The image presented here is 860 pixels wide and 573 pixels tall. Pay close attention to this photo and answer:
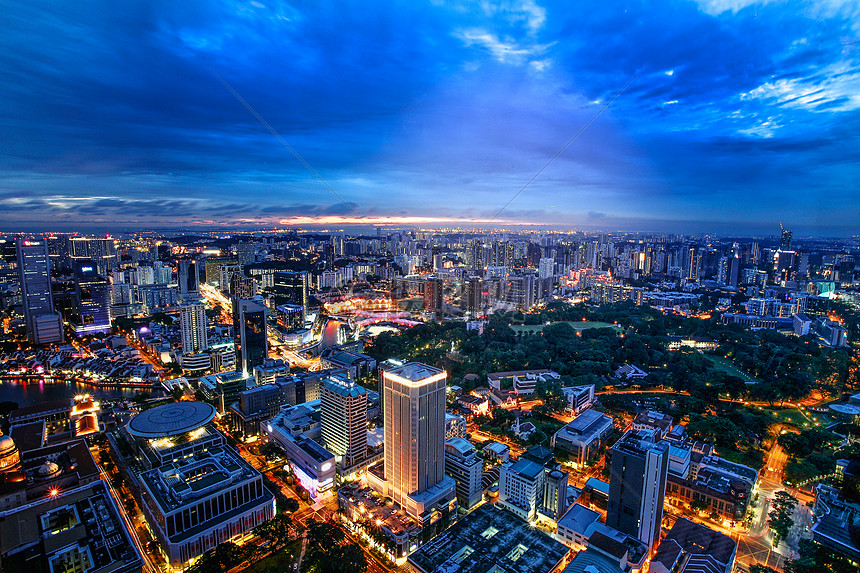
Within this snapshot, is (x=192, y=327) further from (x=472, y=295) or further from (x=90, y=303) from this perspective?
(x=472, y=295)

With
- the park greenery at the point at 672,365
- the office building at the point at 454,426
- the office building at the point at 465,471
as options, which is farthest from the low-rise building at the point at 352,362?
the office building at the point at 465,471

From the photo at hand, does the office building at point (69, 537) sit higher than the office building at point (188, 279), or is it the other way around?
the office building at point (188, 279)

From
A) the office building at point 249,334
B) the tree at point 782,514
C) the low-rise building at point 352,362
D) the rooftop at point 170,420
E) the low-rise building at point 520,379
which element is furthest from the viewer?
the office building at point 249,334

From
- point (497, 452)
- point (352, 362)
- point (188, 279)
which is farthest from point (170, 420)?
point (188, 279)

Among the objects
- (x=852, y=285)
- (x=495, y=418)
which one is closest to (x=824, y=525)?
(x=495, y=418)

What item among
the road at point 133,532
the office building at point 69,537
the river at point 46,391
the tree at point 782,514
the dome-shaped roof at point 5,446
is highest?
the dome-shaped roof at point 5,446

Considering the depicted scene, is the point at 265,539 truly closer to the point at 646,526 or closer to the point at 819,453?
the point at 646,526

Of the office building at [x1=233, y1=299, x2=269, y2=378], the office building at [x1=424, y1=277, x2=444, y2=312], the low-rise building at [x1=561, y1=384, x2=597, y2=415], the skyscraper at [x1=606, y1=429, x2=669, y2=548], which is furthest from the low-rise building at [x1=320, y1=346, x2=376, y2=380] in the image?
the skyscraper at [x1=606, y1=429, x2=669, y2=548]

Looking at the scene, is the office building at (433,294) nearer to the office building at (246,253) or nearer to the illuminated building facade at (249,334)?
the illuminated building facade at (249,334)
